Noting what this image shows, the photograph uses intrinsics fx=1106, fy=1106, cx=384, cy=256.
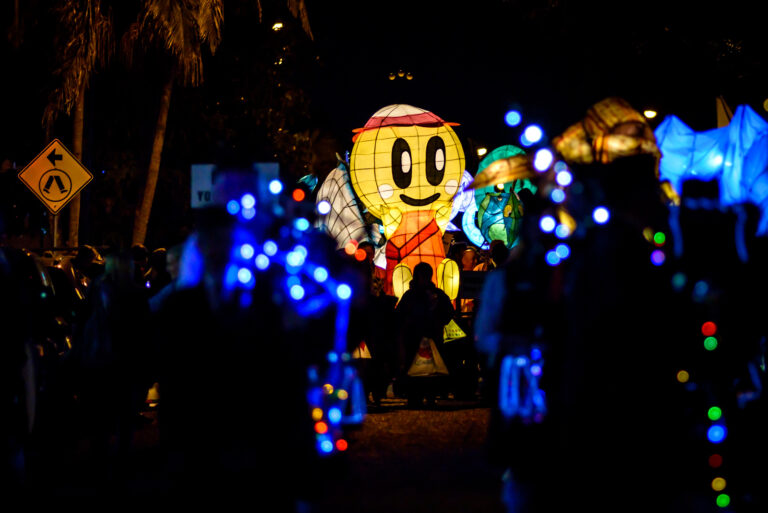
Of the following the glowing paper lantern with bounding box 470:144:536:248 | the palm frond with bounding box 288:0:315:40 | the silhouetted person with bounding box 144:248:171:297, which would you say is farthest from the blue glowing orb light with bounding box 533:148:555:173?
the palm frond with bounding box 288:0:315:40

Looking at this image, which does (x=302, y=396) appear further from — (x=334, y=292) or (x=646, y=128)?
(x=646, y=128)

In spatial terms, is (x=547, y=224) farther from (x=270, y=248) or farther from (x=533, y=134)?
(x=270, y=248)

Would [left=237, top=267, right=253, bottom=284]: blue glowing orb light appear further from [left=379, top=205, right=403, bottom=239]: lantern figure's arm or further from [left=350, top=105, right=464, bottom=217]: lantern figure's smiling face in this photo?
[left=379, top=205, right=403, bottom=239]: lantern figure's arm

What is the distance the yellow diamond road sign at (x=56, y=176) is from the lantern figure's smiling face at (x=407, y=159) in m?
4.76

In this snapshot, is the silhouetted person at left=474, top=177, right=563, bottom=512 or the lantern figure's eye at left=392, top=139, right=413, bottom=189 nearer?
the silhouetted person at left=474, top=177, right=563, bottom=512

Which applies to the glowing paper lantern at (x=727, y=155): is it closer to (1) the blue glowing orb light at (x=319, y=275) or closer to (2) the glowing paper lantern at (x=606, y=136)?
(2) the glowing paper lantern at (x=606, y=136)

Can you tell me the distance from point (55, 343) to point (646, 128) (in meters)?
8.37

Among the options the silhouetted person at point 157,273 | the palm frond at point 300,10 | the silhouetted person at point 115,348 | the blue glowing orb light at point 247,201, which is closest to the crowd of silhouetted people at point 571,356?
the blue glowing orb light at point 247,201

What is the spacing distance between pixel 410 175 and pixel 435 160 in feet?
1.55

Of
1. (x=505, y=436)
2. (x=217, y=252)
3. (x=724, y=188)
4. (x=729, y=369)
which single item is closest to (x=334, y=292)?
(x=217, y=252)

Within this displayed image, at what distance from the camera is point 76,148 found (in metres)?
19.7

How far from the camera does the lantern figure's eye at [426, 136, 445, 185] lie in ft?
58.6

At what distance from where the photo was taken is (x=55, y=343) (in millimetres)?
12469

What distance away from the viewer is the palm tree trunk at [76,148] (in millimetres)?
19406
